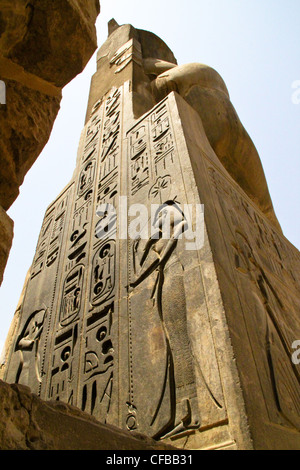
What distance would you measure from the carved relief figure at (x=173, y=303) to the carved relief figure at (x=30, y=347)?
127 centimetres

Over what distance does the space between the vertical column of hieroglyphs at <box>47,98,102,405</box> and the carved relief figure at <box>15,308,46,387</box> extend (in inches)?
9.0

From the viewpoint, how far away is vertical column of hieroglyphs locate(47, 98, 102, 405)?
2.98 m

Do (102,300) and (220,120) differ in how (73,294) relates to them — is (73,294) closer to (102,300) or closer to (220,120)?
(102,300)

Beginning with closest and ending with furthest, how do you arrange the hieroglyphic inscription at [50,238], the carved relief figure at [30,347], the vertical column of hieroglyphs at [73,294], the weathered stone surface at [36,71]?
the weathered stone surface at [36,71] < the vertical column of hieroglyphs at [73,294] < the carved relief figure at [30,347] < the hieroglyphic inscription at [50,238]

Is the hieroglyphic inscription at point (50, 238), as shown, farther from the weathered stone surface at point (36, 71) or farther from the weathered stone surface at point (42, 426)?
the weathered stone surface at point (42, 426)

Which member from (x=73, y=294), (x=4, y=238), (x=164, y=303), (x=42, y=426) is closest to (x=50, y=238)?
(x=73, y=294)

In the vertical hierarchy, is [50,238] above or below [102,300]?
above

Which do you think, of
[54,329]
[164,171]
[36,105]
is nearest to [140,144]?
[164,171]

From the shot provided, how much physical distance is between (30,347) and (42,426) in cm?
284

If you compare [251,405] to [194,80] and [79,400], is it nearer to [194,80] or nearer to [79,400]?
[79,400]

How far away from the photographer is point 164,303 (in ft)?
8.27

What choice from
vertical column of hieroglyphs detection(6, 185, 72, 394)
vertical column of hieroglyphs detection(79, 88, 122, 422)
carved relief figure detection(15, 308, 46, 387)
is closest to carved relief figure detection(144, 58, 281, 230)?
vertical column of hieroglyphs detection(79, 88, 122, 422)

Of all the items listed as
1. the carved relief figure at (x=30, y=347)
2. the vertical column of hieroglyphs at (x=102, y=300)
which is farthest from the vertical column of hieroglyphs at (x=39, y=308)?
the vertical column of hieroglyphs at (x=102, y=300)

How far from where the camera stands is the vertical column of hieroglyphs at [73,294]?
9.77 feet
